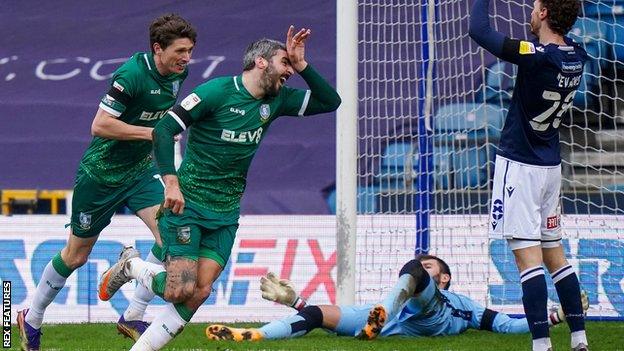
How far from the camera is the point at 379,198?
1103cm

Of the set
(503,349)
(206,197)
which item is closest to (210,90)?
(206,197)

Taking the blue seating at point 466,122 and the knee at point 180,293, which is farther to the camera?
the blue seating at point 466,122

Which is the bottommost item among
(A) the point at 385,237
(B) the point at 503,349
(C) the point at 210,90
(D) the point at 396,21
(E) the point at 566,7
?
(B) the point at 503,349

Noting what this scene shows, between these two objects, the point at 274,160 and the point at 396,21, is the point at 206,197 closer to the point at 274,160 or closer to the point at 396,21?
the point at 396,21

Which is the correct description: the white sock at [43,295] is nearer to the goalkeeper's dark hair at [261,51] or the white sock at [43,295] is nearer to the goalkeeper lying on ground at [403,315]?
the goalkeeper lying on ground at [403,315]

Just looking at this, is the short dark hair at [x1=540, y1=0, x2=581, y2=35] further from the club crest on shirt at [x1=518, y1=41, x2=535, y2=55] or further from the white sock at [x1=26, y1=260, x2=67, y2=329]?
the white sock at [x1=26, y1=260, x2=67, y2=329]

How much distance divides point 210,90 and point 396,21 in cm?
465

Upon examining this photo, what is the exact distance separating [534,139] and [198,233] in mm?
1891

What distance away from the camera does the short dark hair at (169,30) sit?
277 inches

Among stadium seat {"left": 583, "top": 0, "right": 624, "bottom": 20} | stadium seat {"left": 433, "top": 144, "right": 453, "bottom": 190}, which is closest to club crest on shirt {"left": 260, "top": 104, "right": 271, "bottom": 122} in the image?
stadium seat {"left": 433, "top": 144, "right": 453, "bottom": 190}

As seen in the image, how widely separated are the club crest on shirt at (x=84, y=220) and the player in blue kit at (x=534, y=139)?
2510 millimetres

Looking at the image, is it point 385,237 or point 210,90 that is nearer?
point 210,90

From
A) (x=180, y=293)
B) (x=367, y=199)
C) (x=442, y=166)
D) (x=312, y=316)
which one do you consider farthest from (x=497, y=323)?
(x=180, y=293)

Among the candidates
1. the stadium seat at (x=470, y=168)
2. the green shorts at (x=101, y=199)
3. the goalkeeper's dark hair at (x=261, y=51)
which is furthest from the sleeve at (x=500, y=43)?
the stadium seat at (x=470, y=168)
